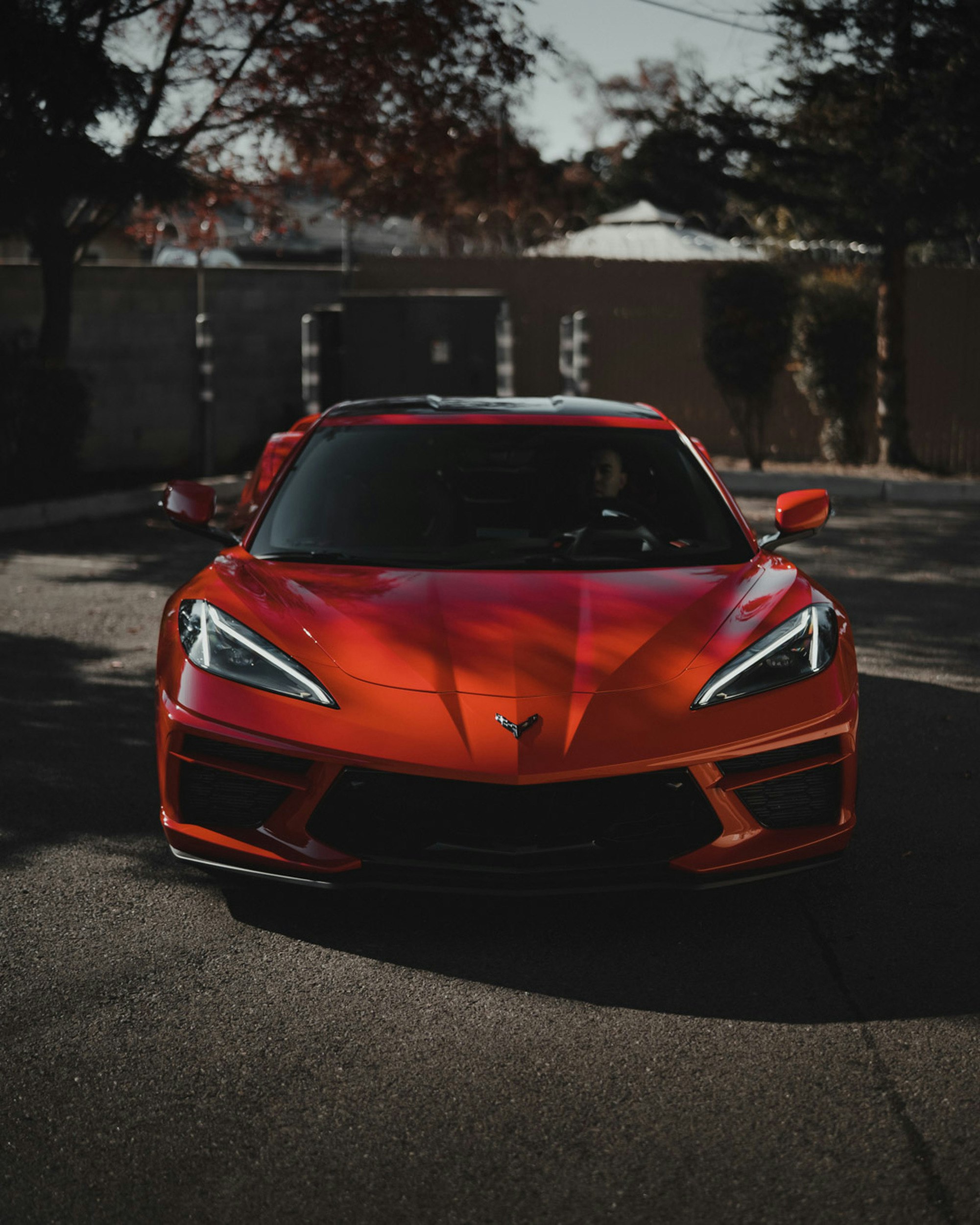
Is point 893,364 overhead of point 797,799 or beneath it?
overhead

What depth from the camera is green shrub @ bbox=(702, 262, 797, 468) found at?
52.0 ft

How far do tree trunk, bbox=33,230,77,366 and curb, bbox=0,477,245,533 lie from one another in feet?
4.61

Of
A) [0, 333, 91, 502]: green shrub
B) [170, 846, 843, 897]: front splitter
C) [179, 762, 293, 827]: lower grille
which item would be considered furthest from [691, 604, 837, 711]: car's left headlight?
[0, 333, 91, 502]: green shrub

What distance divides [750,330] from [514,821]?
13.0 meters

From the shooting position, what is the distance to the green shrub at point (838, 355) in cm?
1596

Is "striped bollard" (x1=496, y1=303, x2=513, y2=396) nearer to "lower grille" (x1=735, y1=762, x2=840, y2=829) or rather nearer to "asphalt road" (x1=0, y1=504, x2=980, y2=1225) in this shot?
"asphalt road" (x1=0, y1=504, x2=980, y2=1225)

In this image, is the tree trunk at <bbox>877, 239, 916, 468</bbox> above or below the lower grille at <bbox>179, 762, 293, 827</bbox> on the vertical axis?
above

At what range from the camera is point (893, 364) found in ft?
51.7

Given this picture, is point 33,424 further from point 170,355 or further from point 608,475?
point 608,475

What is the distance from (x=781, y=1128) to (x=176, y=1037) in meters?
1.35

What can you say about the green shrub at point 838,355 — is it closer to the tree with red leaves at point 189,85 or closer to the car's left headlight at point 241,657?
the tree with red leaves at point 189,85

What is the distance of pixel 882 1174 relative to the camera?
2.72m

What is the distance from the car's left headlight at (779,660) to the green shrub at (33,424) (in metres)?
9.79

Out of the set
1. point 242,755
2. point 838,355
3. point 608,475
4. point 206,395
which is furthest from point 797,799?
point 838,355
